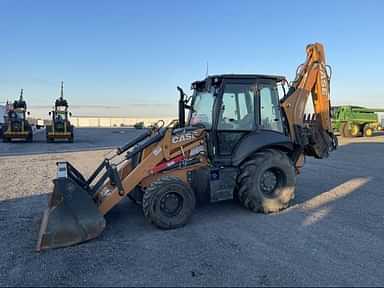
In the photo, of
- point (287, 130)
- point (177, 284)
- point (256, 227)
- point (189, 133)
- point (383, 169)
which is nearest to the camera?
point (177, 284)

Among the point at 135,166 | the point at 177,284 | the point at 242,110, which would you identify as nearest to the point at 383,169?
the point at 242,110

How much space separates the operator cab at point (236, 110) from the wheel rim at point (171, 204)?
1.13 meters

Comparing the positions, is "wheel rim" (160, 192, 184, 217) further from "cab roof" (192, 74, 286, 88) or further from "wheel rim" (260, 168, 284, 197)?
"cab roof" (192, 74, 286, 88)

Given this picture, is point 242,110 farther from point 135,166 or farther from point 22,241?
point 22,241

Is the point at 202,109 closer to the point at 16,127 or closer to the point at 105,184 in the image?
the point at 105,184

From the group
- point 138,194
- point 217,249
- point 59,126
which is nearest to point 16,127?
point 59,126

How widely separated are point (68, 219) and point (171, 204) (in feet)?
4.91

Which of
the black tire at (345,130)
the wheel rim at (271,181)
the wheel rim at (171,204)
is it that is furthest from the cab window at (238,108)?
the black tire at (345,130)

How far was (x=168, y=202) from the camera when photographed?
5160mm

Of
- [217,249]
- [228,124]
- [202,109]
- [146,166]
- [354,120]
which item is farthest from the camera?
[354,120]

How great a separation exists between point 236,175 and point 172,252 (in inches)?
80.1

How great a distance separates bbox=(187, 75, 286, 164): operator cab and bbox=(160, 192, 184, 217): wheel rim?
1.13 meters

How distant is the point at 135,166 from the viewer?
17.6 ft

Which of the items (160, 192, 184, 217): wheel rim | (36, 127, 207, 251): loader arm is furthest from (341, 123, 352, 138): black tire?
(160, 192, 184, 217): wheel rim
